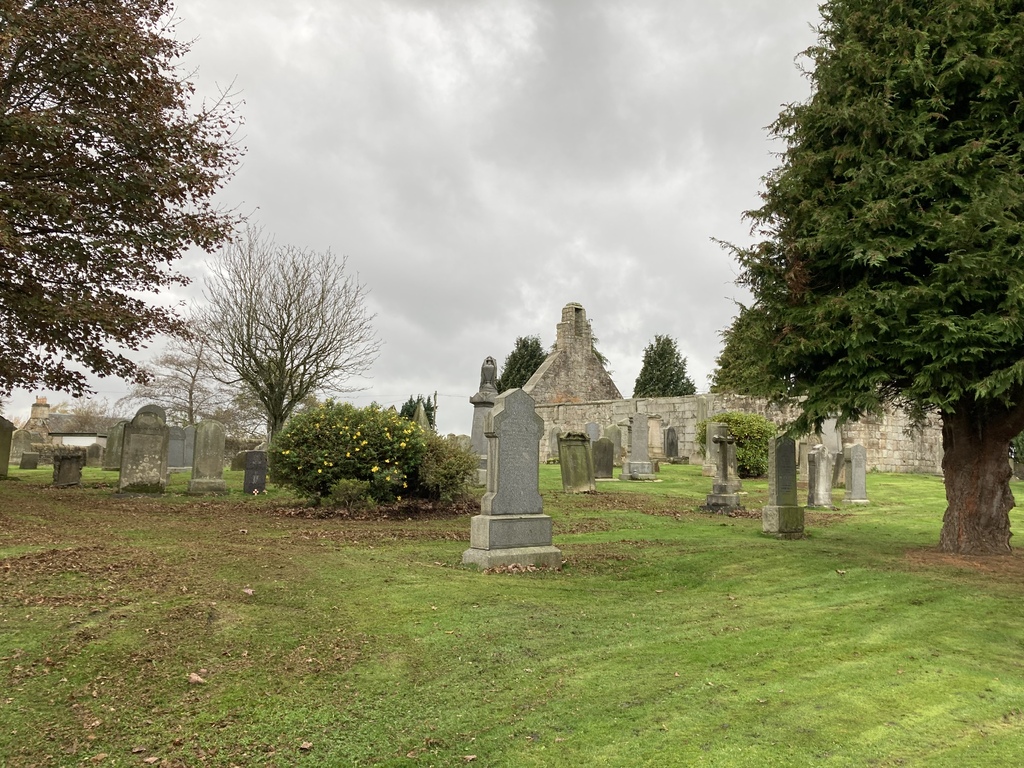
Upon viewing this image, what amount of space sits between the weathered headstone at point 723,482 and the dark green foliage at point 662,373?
29392mm

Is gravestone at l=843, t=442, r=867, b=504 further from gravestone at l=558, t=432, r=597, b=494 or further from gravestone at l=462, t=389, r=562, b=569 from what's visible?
gravestone at l=462, t=389, r=562, b=569

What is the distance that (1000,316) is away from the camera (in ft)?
22.9

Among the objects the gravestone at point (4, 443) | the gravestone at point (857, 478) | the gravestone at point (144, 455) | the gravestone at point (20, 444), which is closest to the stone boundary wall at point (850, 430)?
the gravestone at point (857, 478)

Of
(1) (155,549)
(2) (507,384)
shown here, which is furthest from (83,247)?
(2) (507,384)

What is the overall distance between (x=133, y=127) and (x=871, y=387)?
11799 millimetres

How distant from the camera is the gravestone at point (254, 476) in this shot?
1533cm

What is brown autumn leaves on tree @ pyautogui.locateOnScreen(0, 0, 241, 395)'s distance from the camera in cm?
1074

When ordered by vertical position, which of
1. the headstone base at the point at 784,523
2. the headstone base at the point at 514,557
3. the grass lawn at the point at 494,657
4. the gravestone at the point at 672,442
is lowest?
the grass lawn at the point at 494,657

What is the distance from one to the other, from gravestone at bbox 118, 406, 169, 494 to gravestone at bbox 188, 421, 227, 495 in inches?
27.3

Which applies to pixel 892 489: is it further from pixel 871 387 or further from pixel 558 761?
pixel 558 761

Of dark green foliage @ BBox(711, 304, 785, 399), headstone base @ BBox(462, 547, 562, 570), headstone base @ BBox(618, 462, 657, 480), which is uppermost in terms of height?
dark green foliage @ BBox(711, 304, 785, 399)

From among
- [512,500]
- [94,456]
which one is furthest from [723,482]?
[94,456]

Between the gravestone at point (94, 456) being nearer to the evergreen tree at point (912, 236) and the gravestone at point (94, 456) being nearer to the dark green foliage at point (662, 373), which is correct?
the evergreen tree at point (912, 236)

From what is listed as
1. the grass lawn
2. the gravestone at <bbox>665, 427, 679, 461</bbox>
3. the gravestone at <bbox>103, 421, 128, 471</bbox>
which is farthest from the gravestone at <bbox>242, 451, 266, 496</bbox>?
the gravestone at <bbox>665, 427, 679, 461</bbox>
